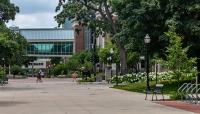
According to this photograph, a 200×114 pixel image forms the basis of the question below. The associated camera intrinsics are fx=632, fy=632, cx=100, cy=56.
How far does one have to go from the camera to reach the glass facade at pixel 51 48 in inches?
6757

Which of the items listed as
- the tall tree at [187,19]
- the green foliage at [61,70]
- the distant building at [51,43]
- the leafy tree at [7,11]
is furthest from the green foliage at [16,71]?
the tall tree at [187,19]

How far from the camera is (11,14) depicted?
5769 centimetres

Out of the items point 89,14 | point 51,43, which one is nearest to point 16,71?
point 51,43

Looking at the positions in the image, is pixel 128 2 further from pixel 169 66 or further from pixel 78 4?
pixel 78 4

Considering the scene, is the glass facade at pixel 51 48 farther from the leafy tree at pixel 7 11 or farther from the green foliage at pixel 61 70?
the leafy tree at pixel 7 11

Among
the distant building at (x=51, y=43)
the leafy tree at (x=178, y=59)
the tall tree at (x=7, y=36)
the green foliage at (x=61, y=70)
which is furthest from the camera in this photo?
the distant building at (x=51, y=43)

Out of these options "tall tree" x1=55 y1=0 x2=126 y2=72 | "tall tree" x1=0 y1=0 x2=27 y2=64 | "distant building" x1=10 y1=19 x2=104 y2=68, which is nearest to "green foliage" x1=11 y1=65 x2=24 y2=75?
"distant building" x1=10 y1=19 x2=104 y2=68

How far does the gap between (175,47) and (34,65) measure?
128 metres

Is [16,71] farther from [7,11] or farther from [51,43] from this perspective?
[7,11]

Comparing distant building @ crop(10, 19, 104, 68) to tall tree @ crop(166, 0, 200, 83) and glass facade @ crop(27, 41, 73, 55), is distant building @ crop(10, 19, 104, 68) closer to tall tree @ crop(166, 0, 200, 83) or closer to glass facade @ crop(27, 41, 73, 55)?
glass facade @ crop(27, 41, 73, 55)

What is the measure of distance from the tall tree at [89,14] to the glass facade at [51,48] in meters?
102

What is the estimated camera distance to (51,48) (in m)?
174

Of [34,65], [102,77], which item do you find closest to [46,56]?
[34,65]

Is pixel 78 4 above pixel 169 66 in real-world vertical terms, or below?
above
